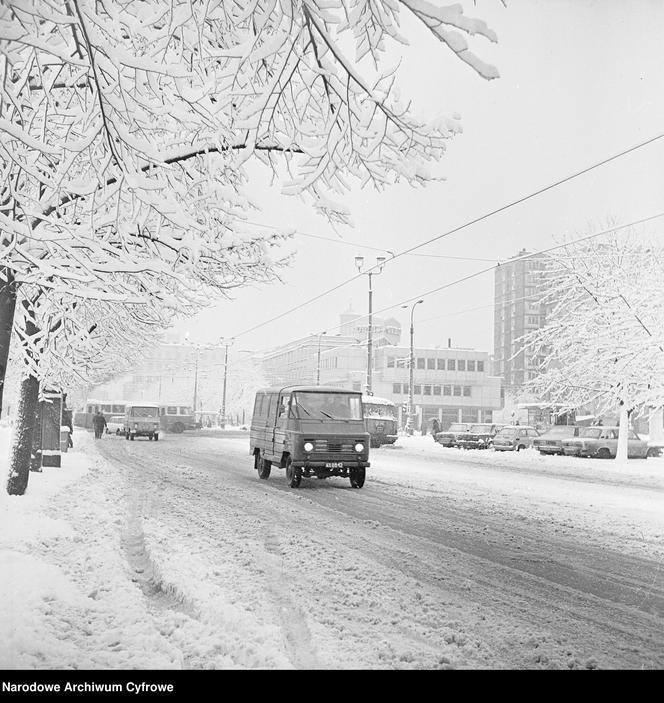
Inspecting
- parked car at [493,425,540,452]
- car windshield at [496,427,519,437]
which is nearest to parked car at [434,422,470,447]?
parked car at [493,425,540,452]

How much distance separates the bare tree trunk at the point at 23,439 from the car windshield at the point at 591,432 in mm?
23828

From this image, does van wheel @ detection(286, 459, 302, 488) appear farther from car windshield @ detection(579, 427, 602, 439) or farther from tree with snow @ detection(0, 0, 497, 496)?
car windshield @ detection(579, 427, 602, 439)

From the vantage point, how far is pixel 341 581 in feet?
20.3

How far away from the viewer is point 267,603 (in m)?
5.39

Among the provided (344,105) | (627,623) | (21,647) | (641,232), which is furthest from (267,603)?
(641,232)

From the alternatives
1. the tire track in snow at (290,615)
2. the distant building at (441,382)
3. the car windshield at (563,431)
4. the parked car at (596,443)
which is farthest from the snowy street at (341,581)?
the distant building at (441,382)

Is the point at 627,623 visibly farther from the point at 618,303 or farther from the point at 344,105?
the point at 618,303

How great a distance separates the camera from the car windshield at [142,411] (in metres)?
35.0

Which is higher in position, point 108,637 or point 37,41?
point 37,41

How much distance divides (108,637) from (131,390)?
138 feet

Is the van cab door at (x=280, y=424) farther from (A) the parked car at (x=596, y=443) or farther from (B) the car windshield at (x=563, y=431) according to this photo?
(B) the car windshield at (x=563, y=431)

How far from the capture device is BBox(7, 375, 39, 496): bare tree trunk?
9766mm

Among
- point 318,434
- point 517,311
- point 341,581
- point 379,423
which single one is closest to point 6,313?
point 341,581

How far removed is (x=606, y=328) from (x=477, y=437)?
12512 millimetres
